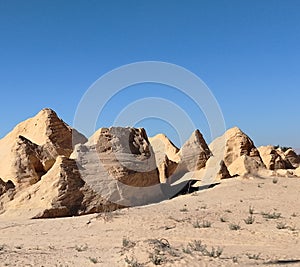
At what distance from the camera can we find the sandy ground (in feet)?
21.8

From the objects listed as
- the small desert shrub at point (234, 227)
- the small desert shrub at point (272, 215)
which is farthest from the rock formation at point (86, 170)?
the small desert shrub at point (234, 227)

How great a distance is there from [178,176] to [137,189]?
5.40 m

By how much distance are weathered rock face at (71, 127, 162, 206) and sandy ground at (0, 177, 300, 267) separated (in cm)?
124

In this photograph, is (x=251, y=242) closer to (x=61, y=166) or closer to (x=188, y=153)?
(x=61, y=166)


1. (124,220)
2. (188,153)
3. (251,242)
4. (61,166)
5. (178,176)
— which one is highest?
(188,153)

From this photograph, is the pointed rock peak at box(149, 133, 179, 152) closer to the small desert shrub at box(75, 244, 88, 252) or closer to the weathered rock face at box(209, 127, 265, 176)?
the weathered rock face at box(209, 127, 265, 176)

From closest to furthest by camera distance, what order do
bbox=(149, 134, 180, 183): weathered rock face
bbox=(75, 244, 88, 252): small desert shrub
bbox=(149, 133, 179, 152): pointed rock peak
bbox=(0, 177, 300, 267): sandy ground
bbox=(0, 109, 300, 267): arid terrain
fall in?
bbox=(0, 177, 300, 267): sandy ground
bbox=(0, 109, 300, 267): arid terrain
bbox=(75, 244, 88, 252): small desert shrub
bbox=(149, 134, 180, 183): weathered rock face
bbox=(149, 133, 179, 152): pointed rock peak

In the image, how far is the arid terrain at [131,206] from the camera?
7043 millimetres

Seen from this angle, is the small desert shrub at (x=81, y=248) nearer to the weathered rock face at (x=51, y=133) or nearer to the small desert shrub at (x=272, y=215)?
the small desert shrub at (x=272, y=215)

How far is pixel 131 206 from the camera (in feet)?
42.8

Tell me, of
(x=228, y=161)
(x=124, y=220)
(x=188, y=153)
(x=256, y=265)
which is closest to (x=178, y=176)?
(x=188, y=153)

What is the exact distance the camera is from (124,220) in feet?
33.3

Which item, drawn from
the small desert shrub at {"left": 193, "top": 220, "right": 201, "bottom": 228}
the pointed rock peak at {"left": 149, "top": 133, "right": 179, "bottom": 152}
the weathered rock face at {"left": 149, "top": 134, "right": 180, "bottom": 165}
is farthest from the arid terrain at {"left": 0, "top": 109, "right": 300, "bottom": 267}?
the pointed rock peak at {"left": 149, "top": 133, "right": 179, "bottom": 152}

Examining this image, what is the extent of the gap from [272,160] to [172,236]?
1524 centimetres
